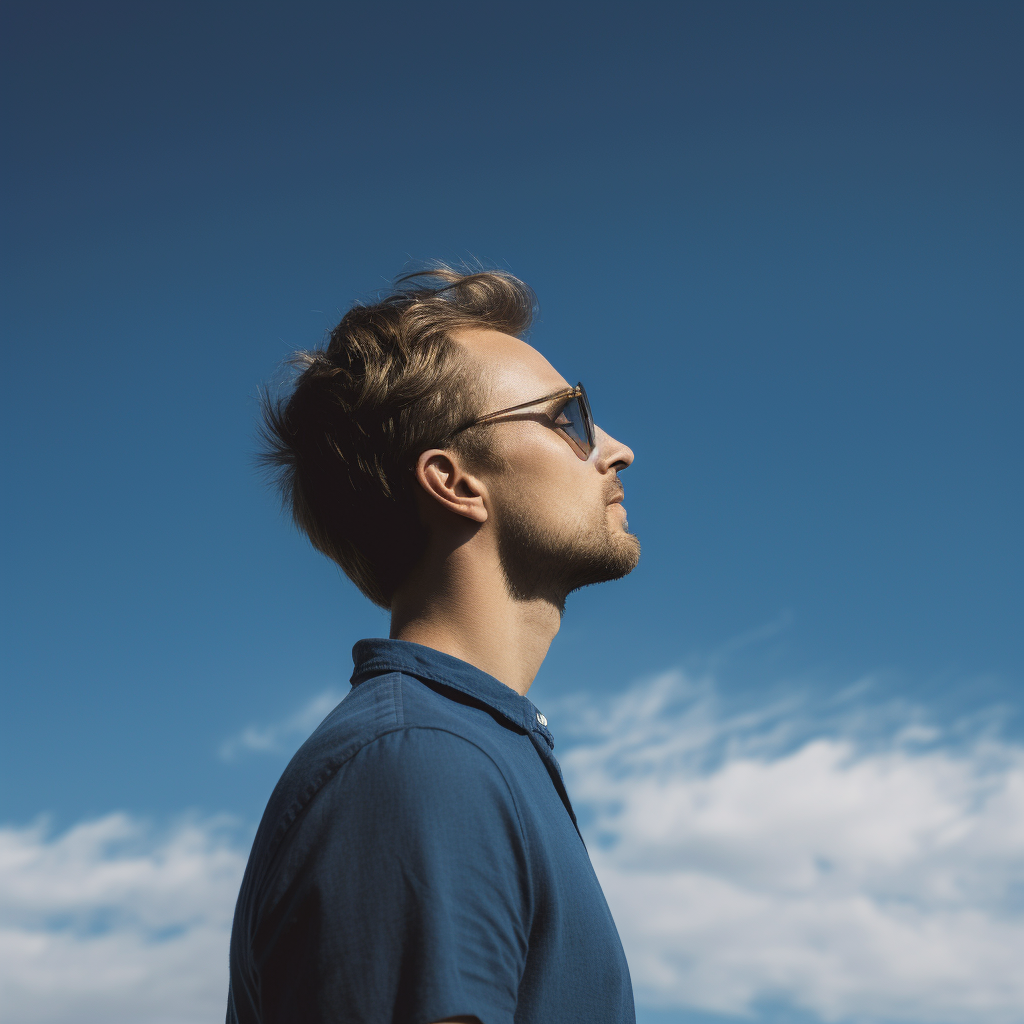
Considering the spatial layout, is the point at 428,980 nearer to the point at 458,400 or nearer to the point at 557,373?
the point at 458,400

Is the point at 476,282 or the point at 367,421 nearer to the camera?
the point at 367,421

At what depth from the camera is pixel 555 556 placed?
344cm

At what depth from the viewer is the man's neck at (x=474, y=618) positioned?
10.3 feet

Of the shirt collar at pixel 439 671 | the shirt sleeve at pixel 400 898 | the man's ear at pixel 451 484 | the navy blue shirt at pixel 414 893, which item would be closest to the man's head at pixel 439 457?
the man's ear at pixel 451 484

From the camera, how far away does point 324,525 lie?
389 centimetres

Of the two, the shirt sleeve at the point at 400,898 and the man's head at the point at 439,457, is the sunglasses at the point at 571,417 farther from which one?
the shirt sleeve at the point at 400,898

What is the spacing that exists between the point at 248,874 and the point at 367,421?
1.89 metres

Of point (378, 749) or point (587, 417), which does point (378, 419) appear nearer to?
point (587, 417)

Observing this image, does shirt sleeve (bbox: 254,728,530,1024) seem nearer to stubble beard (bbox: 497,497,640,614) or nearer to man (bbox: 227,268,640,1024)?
man (bbox: 227,268,640,1024)

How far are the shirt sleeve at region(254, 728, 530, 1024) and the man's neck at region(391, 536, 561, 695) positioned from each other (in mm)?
951

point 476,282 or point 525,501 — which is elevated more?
point 476,282

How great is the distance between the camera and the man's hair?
3.60 m

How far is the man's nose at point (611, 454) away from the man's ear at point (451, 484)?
1.86 feet

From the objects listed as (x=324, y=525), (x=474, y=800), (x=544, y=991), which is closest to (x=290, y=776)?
(x=474, y=800)
